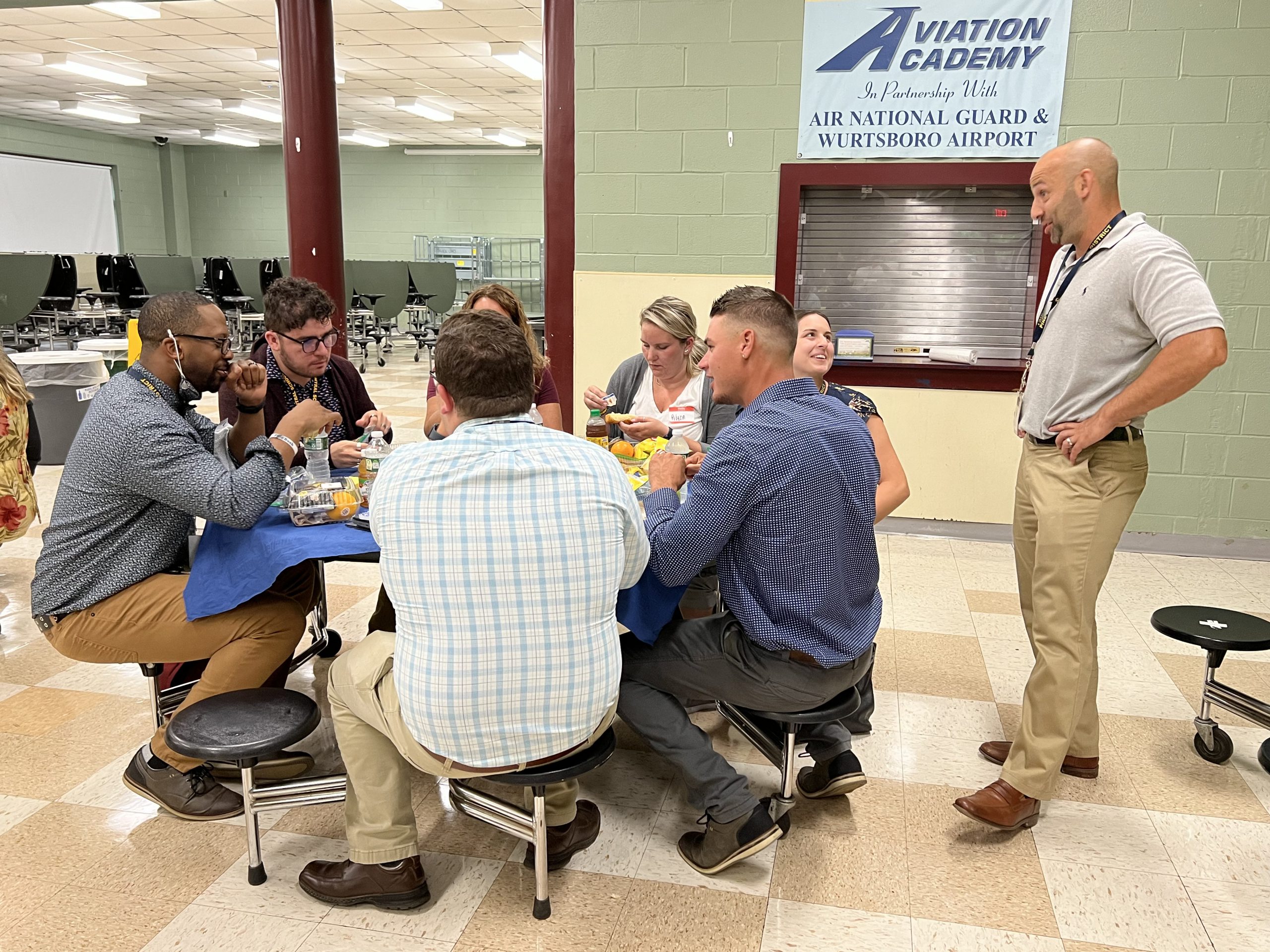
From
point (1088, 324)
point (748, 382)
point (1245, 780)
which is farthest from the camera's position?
point (1245, 780)

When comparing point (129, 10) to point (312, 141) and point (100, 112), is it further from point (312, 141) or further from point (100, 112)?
point (100, 112)

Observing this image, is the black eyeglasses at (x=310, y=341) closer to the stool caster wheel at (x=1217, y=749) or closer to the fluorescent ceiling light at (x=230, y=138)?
the stool caster wheel at (x=1217, y=749)

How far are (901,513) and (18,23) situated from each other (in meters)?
9.72

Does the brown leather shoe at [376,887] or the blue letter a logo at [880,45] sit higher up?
the blue letter a logo at [880,45]

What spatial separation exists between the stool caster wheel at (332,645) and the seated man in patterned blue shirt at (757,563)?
1.58m

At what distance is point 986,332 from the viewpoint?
4848mm

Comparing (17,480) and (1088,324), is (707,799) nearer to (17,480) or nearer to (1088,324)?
(1088,324)

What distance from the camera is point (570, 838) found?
7.21ft

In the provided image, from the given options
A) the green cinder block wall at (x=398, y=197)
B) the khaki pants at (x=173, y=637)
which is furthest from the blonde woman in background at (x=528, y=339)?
the green cinder block wall at (x=398, y=197)

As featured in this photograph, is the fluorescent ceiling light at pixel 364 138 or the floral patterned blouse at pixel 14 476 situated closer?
the floral patterned blouse at pixel 14 476

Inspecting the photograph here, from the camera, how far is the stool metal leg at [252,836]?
201cm

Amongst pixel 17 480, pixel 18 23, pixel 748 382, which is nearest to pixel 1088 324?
pixel 748 382

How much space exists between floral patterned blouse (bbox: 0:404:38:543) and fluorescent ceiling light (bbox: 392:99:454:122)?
34.4 feet

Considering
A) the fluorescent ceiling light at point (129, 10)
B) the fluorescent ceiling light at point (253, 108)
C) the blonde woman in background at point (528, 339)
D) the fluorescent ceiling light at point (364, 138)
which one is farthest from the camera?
the fluorescent ceiling light at point (364, 138)
